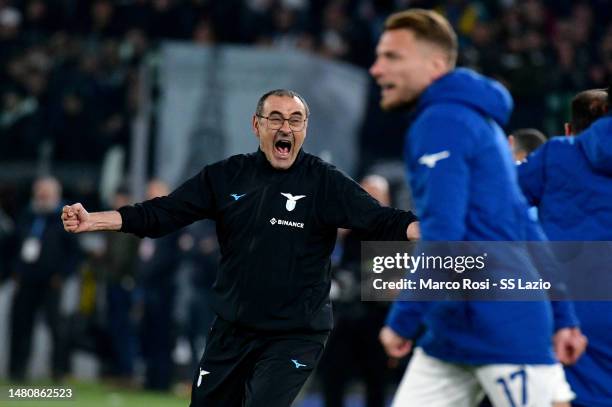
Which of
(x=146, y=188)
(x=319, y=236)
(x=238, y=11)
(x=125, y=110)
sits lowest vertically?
(x=319, y=236)

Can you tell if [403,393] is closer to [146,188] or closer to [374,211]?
[374,211]

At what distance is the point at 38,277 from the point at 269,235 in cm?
852

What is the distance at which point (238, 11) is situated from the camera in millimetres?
17891

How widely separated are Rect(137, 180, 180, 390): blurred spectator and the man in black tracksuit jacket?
7.34 metres

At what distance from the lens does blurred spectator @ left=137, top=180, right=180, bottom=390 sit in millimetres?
14234

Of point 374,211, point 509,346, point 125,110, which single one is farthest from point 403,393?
point 125,110

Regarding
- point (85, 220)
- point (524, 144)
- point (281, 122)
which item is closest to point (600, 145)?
point (281, 122)

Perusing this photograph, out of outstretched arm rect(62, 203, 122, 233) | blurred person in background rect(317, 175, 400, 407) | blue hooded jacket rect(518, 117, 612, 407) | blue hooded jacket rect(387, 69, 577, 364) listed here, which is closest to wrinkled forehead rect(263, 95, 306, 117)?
outstretched arm rect(62, 203, 122, 233)

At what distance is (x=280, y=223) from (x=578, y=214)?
4.99ft

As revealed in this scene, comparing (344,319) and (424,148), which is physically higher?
(344,319)

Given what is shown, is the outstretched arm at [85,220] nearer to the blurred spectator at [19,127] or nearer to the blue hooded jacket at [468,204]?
the blue hooded jacket at [468,204]

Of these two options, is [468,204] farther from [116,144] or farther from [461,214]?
[116,144]

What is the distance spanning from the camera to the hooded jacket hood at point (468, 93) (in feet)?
16.5

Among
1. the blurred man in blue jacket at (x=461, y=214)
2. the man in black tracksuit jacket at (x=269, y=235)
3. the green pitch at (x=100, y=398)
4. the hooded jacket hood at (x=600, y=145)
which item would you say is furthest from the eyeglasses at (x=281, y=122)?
the green pitch at (x=100, y=398)
